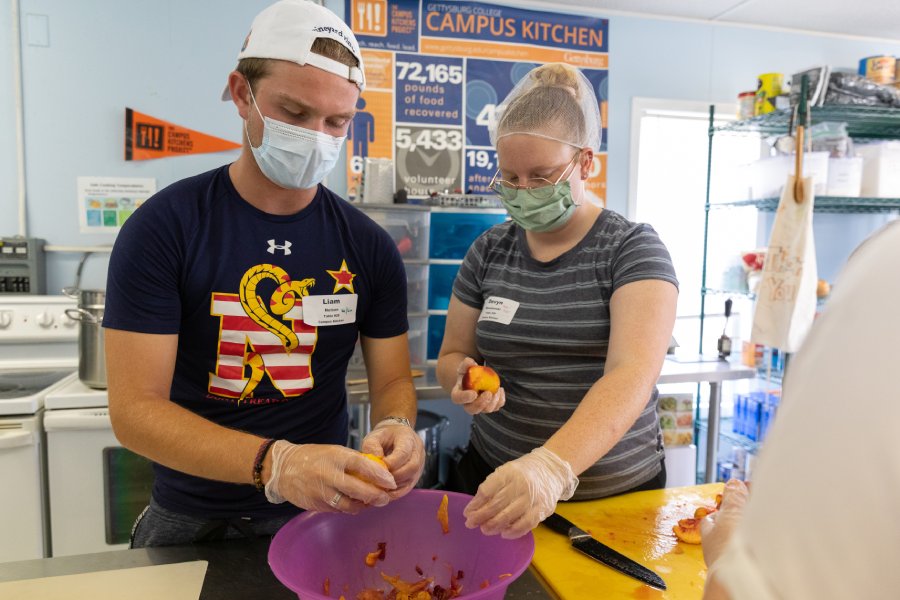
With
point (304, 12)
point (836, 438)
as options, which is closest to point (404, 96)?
point (304, 12)

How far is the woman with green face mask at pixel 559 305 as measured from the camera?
1.29m

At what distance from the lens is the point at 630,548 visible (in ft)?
3.86

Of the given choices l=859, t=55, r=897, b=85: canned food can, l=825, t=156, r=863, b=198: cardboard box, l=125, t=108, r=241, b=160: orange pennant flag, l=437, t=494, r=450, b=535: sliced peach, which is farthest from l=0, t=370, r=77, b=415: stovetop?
l=859, t=55, r=897, b=85: canned food can

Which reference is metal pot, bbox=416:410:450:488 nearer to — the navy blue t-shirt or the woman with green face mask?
the woman with green face mask

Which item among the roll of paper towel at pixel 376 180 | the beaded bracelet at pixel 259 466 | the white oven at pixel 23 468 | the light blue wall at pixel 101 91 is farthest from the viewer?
the roll of paper towel at pixel 376 180

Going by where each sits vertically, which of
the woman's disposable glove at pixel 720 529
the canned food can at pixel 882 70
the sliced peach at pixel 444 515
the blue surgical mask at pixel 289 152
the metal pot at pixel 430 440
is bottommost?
the metal pot at pixel 430 440

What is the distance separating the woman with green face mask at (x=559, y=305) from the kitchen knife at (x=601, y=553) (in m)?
0.16

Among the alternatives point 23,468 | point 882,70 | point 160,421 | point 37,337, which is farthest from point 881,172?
point 37,337

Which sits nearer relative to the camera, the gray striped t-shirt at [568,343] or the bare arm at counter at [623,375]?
the bare arm at counter at [623,375]

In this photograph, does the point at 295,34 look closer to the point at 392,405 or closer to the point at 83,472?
the point at 392,405

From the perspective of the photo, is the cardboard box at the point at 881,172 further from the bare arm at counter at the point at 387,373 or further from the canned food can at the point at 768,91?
the bare arm at counter at the point at 387,373

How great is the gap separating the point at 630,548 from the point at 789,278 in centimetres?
209

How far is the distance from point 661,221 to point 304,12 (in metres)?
3.28

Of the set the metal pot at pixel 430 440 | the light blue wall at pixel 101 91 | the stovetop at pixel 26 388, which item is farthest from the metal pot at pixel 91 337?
the metal pot at pixel 430 440
